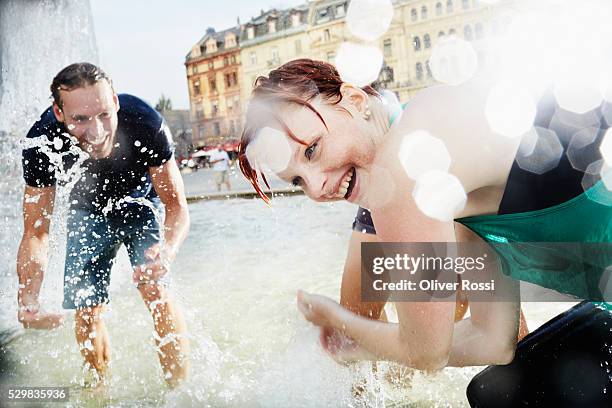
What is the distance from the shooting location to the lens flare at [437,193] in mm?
1181

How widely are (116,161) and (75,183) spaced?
266mm

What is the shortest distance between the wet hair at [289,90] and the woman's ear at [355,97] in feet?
0.05

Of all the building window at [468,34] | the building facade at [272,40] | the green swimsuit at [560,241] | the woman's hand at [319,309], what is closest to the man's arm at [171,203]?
the woman's hand at [319,309]

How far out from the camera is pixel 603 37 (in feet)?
4.97

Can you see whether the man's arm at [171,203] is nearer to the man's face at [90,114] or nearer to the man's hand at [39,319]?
the man's face at [90,114]

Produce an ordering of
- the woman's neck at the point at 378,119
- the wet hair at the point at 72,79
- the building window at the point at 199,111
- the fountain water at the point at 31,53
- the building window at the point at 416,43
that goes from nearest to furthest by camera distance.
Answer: the woman's neck at the point at 378,119
the wet hair at the point at 72,79
the fountain water at the point at 31,53
the building window at the point at 416,43
the building window at the point at 199,111

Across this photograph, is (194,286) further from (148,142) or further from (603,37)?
(603,37)

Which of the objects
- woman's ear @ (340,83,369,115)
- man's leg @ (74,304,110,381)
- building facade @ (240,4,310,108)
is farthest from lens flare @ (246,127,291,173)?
building facade @ (240,4,310,108)

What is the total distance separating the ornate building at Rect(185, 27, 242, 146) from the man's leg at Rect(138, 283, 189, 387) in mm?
41892

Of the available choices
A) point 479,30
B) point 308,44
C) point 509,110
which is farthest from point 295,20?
point 509,110

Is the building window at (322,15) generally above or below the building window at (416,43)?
above

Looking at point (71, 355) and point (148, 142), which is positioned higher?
point (148, 142)

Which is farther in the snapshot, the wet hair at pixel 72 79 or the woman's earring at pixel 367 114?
the wet hair at pixel 72 79

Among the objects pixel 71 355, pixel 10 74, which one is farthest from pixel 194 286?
pixel 10 74
